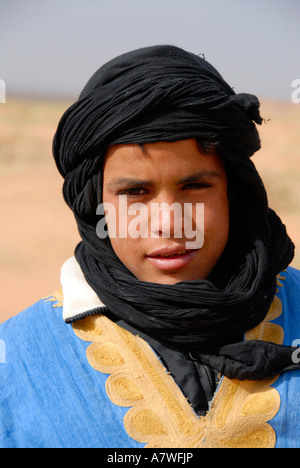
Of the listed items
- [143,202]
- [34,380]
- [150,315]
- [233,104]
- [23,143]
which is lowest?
[23,143]

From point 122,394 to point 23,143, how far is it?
17.9 meters

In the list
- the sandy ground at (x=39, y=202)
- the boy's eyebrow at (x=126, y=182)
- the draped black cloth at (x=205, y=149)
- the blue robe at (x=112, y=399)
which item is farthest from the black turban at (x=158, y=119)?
the sandy ground at (x=39, y=202)

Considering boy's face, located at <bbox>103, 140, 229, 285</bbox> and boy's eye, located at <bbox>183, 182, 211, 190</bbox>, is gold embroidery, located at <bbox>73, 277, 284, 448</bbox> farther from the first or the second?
boy's eye, located at <bbox>183, 182, 211, 190</bbox>

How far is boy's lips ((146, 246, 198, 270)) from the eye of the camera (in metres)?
2.55

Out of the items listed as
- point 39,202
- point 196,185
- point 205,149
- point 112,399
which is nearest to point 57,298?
point 112,399

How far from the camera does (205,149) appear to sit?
2543 millimetres

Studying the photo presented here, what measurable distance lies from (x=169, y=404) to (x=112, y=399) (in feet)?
0.67

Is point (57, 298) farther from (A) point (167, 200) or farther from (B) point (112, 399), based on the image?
(A) point (167, 200)

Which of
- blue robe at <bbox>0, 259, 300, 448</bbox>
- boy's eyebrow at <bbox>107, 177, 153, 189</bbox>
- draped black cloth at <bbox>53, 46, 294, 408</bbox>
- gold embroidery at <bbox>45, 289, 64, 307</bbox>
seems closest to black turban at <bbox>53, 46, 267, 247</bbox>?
draped black cloth at <bbox>53, 46, 294, 408</bbox>

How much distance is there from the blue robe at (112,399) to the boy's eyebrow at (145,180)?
484mm

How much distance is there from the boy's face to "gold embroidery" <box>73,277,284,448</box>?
12.0 inches
